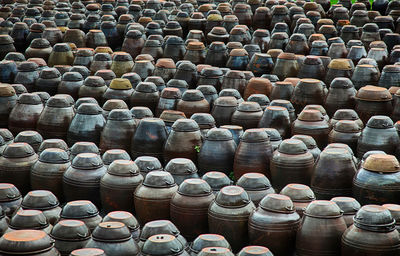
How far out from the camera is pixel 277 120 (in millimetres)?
9070

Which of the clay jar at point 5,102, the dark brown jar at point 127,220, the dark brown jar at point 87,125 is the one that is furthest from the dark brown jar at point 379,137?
the clay jar at point 5,102

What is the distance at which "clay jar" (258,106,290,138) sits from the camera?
357 inches

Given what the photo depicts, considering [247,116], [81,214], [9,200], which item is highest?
[247,116]

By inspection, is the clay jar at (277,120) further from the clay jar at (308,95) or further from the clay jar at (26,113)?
the clay jar at (26,113)

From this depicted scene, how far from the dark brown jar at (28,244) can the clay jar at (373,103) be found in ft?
16.7

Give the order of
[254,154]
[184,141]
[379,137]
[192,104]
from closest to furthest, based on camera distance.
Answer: [254,154], [379,137], [184,141], [192,104]

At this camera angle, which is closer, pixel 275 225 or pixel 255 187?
pixel 275 225

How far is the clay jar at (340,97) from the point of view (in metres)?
9.89

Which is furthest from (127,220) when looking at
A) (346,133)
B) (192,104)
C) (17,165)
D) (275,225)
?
(192,104)

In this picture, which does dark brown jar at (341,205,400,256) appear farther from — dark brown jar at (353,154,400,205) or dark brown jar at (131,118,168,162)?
dark brown jar at (131,118,168,162)

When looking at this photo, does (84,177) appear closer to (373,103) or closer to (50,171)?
(50,171)

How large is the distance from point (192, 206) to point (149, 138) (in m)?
2.02

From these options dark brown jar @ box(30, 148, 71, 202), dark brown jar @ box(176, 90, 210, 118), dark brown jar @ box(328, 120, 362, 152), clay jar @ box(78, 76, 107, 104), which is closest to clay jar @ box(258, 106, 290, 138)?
dark brown jar @ box(328, 120, 362, 152)

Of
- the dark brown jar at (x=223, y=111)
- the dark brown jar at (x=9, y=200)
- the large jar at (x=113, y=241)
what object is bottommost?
the dark brown jar at (x=9, y=200)
